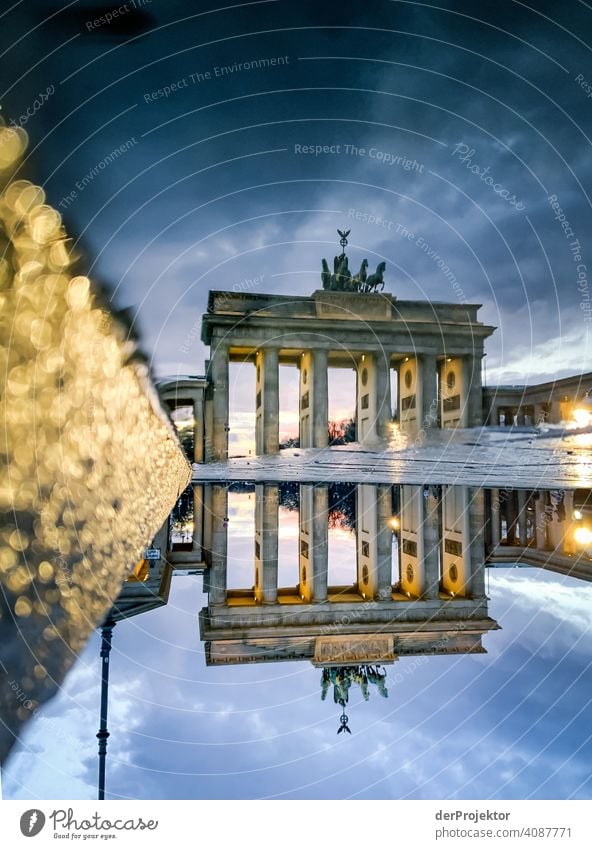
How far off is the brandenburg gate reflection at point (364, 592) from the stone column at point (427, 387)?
1890 centimetres

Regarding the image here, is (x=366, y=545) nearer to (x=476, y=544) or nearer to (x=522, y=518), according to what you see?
(x=476, y=544)

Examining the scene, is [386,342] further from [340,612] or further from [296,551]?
[340,612]

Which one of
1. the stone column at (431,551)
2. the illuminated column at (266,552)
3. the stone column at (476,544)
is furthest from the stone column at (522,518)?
the illuminated column at (266,552)

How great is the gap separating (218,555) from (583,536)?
4.24m

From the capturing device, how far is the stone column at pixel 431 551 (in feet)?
18.3

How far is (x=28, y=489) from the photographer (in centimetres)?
362

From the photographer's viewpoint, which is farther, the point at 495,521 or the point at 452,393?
the point at 452,393

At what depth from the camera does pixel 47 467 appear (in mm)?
4168

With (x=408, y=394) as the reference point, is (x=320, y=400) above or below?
below

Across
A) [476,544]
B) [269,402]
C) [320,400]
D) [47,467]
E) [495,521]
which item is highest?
[320,400]

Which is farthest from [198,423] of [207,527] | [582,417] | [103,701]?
[103,701]
